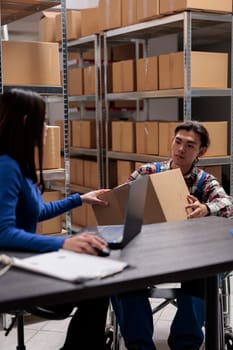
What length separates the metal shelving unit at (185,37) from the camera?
12.4 ft

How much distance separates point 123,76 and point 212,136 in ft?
3.64

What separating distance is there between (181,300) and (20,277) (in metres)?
1.20

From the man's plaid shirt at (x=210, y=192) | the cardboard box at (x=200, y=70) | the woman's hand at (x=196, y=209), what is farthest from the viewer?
the cardboard box at (x=200, y=70)

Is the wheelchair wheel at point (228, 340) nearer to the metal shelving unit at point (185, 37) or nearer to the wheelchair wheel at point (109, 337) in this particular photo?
the wheelchair wheel at point (109, 337)

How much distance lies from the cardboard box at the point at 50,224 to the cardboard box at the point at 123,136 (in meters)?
1.17

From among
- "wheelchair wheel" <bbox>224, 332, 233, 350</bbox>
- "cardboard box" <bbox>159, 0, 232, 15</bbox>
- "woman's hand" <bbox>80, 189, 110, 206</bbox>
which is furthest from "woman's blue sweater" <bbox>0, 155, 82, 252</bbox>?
"cardboard box" <bbox>159, 0, 232, 15</bbox>

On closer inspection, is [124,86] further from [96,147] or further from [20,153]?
[20,153]

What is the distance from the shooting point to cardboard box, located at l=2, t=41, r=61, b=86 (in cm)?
324

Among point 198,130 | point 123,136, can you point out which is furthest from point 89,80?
point 198,130

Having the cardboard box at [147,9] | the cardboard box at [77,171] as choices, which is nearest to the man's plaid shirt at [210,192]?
the cardboard box at [147,9]

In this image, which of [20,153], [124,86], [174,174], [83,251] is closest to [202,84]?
[124,86]

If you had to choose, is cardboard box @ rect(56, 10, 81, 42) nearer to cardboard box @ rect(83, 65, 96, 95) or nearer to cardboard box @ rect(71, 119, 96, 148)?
cardboard box @ rect(83, 65, 96, 95)

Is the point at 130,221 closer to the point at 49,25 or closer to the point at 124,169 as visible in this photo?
the point at 124,169

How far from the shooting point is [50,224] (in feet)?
11.5
